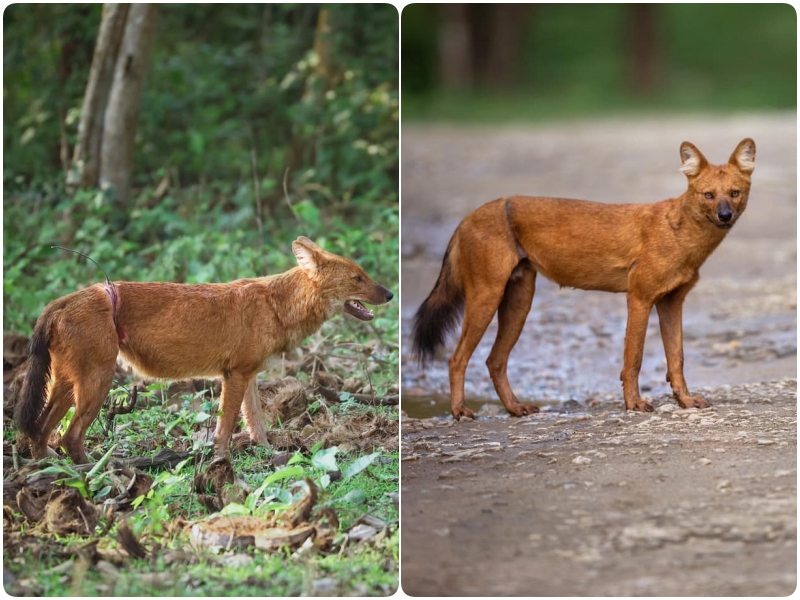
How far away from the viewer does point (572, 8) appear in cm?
1204

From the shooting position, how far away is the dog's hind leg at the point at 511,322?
621 centimetres

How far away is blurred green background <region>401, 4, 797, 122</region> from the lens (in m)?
9.20

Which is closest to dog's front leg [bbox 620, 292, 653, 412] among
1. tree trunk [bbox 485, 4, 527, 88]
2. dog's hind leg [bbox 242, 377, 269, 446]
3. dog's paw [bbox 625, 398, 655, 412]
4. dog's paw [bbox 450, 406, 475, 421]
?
dog's paw [bbox 625, 398, 655, 412]

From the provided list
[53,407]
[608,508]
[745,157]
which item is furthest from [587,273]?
[53,407]

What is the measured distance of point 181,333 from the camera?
5316 millimetres

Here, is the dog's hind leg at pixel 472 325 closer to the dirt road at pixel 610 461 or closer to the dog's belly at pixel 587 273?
the dirt road at pixel 610 461

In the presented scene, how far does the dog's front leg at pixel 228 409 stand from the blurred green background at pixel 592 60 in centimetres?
277

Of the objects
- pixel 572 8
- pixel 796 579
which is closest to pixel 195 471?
pixel 796 579

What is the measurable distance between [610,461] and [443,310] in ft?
5.54

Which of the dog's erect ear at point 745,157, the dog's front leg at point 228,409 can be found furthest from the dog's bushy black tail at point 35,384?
the dog's erect ear at point 745,157

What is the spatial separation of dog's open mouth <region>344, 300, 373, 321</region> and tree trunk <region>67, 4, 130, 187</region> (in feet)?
15.8

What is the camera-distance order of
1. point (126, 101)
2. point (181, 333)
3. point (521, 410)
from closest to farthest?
point (181, 333), point (521, 410), point (126, 101)

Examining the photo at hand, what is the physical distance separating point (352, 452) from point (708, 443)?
1832 millimetres

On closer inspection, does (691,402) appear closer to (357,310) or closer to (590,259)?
(590,259)
